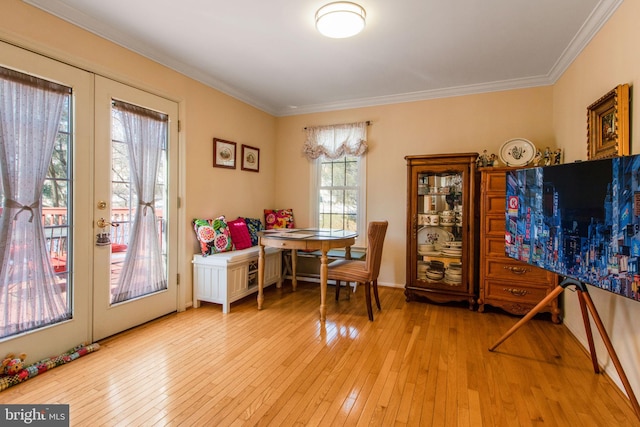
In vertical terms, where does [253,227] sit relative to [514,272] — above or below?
above

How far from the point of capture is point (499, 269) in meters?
3.20

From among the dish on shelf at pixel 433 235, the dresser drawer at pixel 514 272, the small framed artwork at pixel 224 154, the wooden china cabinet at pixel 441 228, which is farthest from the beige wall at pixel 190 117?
the dresser drawer at pixel 514 272

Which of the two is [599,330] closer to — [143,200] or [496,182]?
[496,182]

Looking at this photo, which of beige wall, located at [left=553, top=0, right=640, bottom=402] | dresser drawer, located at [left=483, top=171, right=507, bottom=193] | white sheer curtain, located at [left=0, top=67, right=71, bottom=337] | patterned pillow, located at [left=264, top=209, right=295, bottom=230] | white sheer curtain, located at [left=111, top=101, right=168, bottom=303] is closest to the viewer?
beige wall, located at [left=553, top=0, right=640, bottom=402]

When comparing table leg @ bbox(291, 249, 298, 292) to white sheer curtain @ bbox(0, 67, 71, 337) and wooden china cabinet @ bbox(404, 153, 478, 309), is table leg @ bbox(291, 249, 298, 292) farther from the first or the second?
white sheer curtain @ bbox(0, 67, 71, 337)

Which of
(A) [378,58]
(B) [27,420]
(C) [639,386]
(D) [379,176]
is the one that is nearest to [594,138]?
(C) [639,386]

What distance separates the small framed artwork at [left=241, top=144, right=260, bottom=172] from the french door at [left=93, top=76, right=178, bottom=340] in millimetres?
1086

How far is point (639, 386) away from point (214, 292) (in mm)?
3307

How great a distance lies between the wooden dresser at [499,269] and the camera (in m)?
3.07

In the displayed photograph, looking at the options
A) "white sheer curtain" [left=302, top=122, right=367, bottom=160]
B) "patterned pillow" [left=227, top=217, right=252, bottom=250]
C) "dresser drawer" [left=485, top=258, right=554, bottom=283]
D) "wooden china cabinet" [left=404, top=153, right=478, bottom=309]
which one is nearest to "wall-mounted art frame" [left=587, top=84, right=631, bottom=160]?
"wooden china cabinet" [left=404, top=153, right=478, bottom=309]

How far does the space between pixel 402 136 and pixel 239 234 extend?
247 centimetres

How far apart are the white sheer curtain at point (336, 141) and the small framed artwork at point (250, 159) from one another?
723 millimetres

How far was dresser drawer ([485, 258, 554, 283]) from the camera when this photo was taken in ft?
9.96

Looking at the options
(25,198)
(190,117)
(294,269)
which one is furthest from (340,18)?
(294,269)
